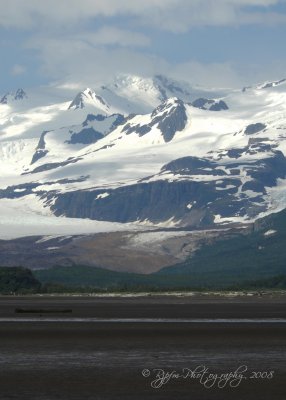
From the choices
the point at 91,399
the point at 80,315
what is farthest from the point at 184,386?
the point at 80,315

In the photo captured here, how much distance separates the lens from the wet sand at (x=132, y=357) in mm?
56094

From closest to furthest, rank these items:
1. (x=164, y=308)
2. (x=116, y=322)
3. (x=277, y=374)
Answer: (x=277, y=374) → (x=116, y=322) → (x=164, y=308)

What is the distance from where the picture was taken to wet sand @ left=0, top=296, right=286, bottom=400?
56094 millimetres

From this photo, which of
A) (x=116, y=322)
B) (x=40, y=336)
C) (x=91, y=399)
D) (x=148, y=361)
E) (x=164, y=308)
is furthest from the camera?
(x=164, y=308)

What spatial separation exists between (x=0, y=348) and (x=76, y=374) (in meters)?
11.1

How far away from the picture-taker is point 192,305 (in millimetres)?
125062

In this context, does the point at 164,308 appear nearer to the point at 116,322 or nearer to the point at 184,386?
the point at 116,322

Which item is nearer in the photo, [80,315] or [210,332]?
[210,332]

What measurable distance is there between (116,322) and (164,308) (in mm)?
25159

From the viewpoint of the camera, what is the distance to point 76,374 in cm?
6125

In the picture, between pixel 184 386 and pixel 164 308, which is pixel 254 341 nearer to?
pixel 184 386

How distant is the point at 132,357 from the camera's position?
67.6 metres

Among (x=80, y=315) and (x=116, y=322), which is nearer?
(x=116, y=322)

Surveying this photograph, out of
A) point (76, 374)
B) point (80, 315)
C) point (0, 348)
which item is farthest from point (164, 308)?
point (76, 374)
